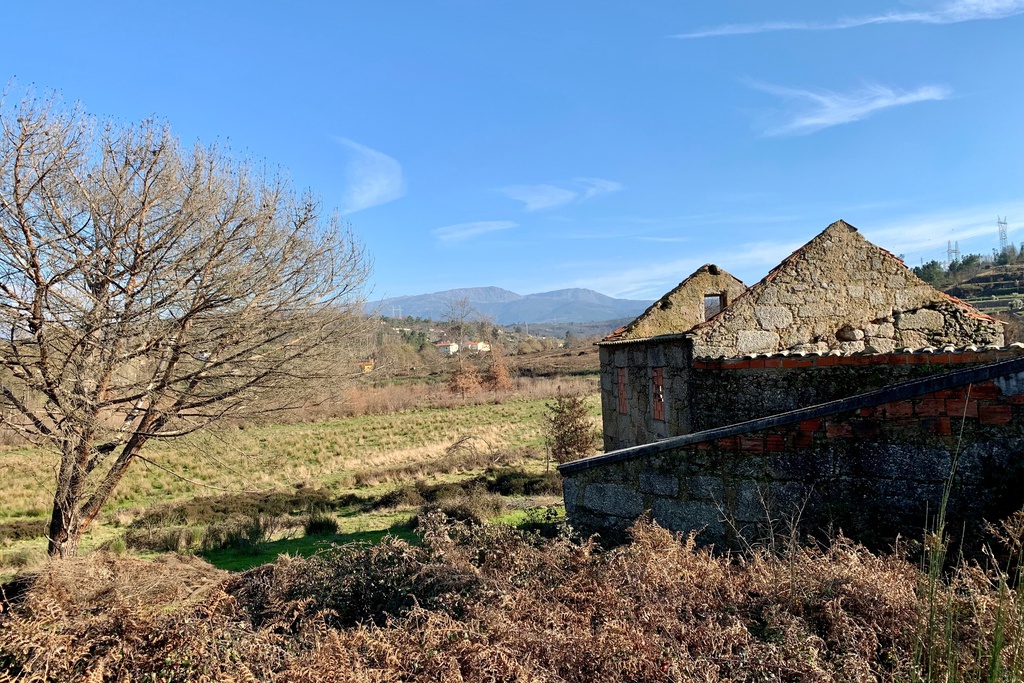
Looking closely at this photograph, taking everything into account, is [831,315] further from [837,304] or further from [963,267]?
[963,267]

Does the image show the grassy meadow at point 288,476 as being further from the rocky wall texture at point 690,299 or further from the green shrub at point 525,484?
the rocky wall texture at point 690,299

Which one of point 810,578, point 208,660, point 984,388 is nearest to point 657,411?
point 984,388

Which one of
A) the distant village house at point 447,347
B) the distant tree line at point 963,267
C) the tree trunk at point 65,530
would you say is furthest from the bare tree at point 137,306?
the distant village house at point 447,347

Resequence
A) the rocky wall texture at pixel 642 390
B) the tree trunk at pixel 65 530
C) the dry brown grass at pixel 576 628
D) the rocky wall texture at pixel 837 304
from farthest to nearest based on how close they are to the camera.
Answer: the rocky wall texture at pixel 642 390 < the rocky wall texture at pixel 837 304 < the tree trunk at pixel 65 530 < the dry brown grass at pixel 576 628

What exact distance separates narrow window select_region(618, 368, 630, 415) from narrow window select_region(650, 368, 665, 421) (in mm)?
1640

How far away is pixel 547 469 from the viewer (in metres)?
19.6

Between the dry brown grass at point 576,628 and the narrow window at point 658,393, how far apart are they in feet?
21.3

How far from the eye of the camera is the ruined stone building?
429 cm

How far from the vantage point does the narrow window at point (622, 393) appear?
12.7 metres

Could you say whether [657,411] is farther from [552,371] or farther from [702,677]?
[552,371]

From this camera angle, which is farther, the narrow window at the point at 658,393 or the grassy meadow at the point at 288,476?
the grassy meadow at the point at 288,476

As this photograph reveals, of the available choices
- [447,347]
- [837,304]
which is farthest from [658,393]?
[447,347]

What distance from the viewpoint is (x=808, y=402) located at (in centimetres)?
780

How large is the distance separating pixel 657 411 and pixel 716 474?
5.95 metres
